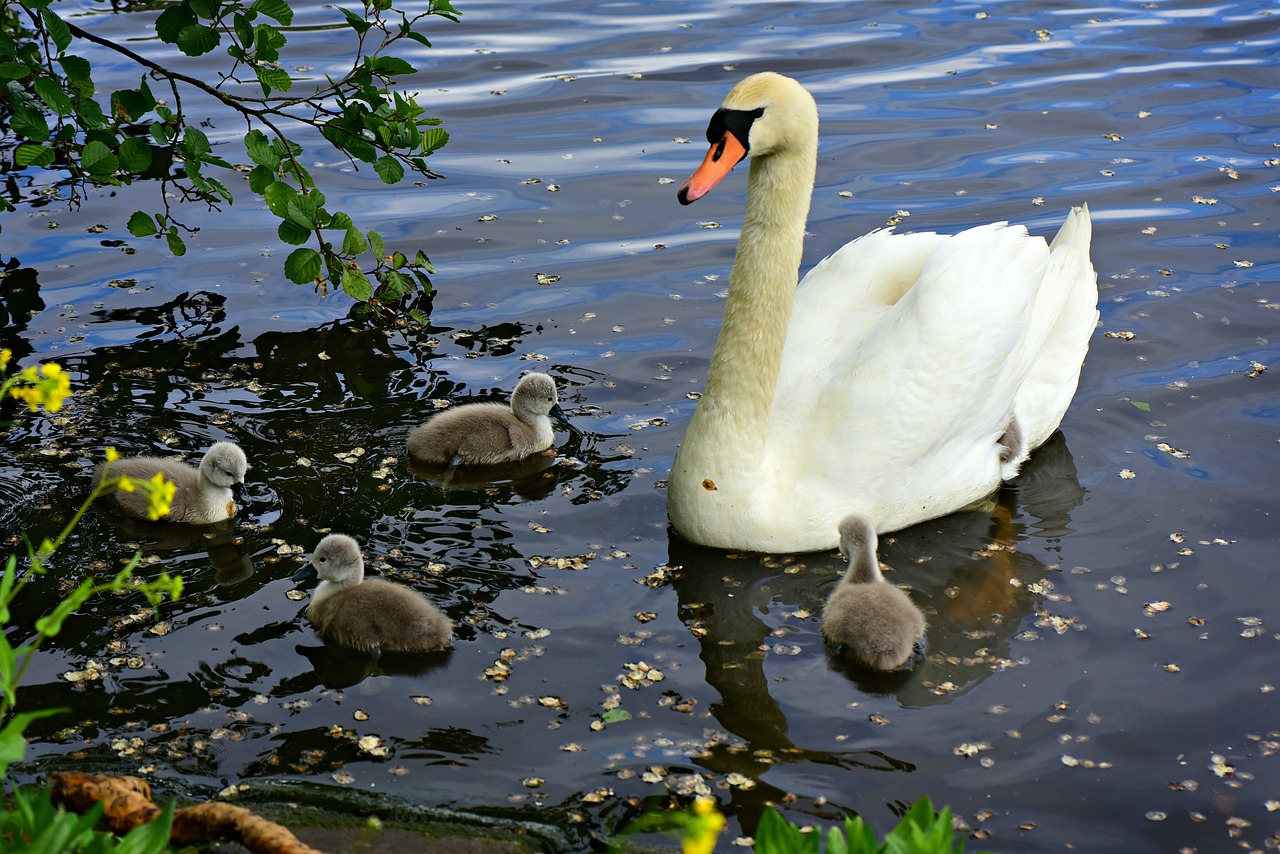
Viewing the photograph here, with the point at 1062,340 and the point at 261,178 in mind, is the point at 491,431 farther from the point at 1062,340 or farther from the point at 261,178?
the point at 1062,340

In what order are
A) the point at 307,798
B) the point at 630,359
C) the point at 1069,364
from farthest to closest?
1. the point at 630,359
2. the point at 1069,364
3. the point at 307,798

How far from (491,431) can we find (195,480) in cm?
153

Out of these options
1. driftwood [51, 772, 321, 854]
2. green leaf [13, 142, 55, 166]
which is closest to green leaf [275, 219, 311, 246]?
green leaf [13, 142, 55, 166]

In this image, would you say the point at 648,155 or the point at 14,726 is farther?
the point at 648,155

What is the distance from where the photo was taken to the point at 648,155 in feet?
38.3

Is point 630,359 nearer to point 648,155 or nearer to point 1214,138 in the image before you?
point 648,155

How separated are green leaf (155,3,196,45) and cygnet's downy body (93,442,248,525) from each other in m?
2.09

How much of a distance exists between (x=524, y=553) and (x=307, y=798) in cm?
200

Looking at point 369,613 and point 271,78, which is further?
point 271,78

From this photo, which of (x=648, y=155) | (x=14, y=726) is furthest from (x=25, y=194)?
(x=14, y=726)

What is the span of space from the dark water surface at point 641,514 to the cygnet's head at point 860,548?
324mm

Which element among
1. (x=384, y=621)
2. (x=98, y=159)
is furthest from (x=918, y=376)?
(x=98, y=159)

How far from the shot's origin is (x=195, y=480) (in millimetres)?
6562

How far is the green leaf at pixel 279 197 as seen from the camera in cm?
698
